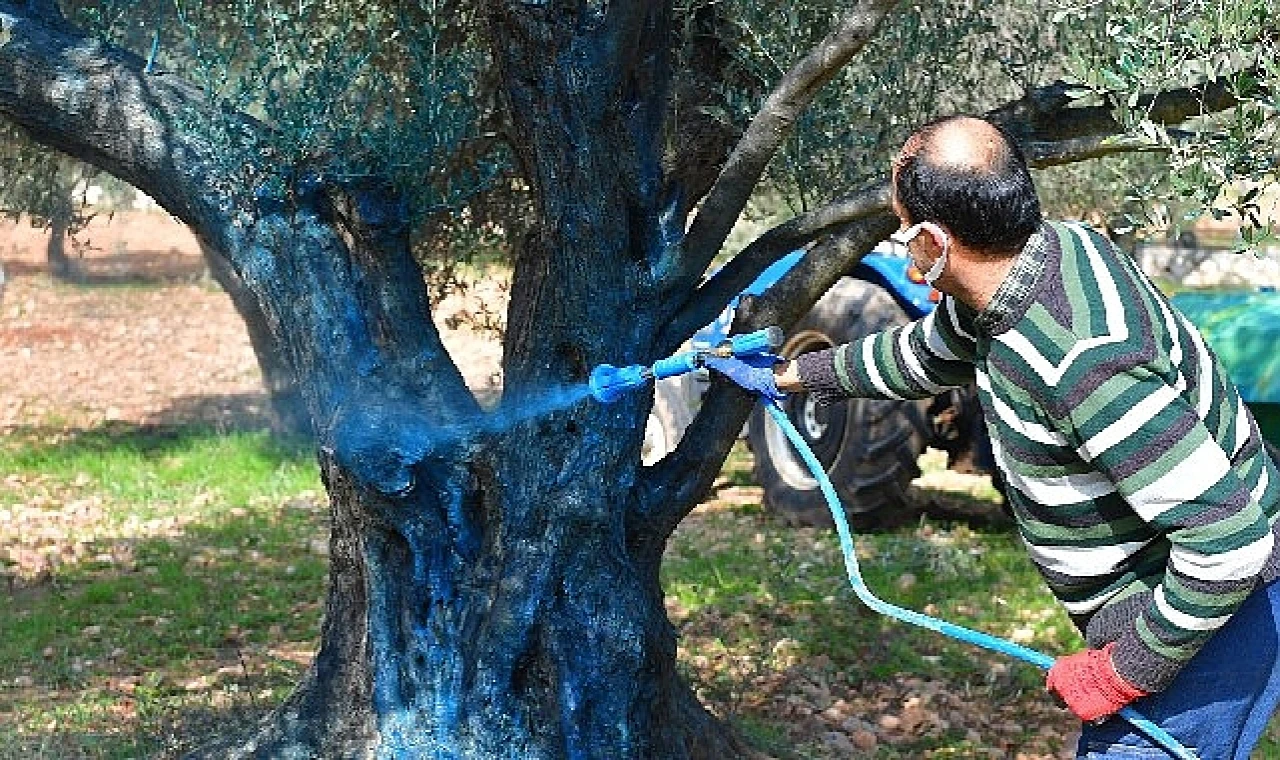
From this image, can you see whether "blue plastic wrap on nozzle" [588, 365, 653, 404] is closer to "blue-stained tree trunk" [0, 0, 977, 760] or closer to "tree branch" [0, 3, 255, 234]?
"blue-stained tree trunk" [0, 0, 977, 760]

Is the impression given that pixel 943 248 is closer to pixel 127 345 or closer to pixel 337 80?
pixel 337 80

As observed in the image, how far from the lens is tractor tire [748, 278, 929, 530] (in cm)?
882

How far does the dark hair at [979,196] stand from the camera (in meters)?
2.78

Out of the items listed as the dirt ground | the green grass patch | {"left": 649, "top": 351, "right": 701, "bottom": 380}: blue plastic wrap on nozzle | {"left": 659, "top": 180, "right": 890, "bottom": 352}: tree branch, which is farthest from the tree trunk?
the dirt ground

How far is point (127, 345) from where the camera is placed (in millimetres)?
15914

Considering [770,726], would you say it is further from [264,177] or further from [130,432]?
[130,432]

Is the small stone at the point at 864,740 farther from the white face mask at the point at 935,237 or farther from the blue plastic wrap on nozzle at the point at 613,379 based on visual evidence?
the white face mask at the point at 935,237

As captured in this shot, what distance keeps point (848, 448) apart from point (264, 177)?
508 cm

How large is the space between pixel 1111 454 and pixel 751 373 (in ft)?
3.66

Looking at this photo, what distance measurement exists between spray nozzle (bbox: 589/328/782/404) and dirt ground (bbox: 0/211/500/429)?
18.5 ft

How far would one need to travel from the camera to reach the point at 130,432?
459 inches

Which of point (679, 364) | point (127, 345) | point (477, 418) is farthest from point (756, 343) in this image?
point (127, 345)

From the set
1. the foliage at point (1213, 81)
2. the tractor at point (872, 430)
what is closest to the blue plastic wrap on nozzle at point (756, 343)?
the foliage at point (1213, 81)

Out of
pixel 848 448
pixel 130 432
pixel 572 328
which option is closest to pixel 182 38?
pixel 572 328
